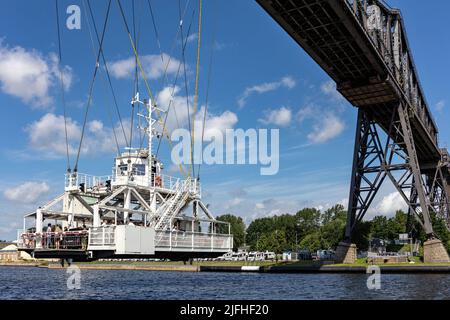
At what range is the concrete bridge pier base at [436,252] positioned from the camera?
193 feet

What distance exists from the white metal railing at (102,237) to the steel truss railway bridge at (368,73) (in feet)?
70.0

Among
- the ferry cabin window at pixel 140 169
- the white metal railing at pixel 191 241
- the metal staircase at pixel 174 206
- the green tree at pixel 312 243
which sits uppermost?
the ferry cabin window at pixel 140 169

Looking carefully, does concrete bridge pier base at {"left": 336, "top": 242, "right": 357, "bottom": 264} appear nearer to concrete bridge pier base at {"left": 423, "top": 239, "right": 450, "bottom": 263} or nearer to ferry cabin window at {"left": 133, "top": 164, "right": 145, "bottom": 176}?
concrete bridge pier base at {"left": 423, "top": 239, "right": 450, "bottom": 263}

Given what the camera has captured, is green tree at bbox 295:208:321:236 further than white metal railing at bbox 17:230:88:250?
Yes

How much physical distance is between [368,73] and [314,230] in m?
119

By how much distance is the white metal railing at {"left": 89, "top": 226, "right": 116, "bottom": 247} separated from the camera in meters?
28.1

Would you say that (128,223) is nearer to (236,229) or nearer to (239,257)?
(239,257)

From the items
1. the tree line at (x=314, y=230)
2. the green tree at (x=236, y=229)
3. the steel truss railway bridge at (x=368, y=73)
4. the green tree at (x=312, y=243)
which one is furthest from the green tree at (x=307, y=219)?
the steel truss railway bridge at (x=368, y=73)

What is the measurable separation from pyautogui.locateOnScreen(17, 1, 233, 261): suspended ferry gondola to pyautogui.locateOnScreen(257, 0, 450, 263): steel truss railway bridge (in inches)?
611

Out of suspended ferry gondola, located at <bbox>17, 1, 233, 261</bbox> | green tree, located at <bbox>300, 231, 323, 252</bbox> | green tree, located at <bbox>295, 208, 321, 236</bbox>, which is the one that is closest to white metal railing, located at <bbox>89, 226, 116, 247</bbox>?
suspended ferry gondola, located at <bbox>17, 1, 233, 261</bbox>

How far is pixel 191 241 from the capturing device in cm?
3350

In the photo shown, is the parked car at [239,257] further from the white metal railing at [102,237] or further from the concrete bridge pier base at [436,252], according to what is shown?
the white metal railing at [102,237]

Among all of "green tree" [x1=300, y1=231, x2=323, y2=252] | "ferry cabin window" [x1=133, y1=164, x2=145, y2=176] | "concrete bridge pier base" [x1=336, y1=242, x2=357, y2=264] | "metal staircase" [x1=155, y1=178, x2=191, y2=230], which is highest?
"ferry cabin window" [x1=133, y1=164, x2=145, y2=176]
